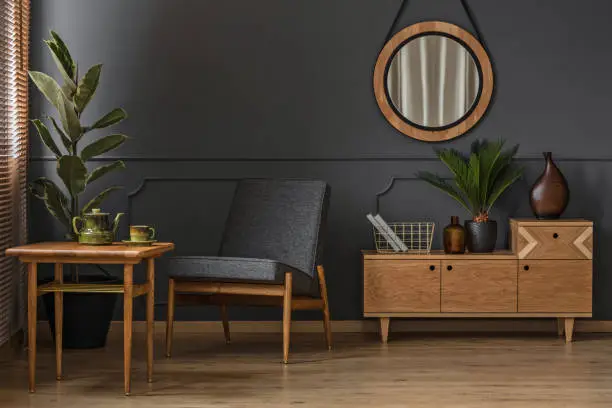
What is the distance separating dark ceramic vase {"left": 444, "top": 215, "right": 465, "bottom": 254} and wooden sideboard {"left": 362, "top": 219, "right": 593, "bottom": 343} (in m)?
0.06

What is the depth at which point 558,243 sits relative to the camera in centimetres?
474

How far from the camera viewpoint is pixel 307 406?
11.1ft

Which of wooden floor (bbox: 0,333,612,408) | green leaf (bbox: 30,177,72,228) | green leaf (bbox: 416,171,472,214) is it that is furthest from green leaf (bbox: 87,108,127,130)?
green leaf (bbox: 416,171,472,214)

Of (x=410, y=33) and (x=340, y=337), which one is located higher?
(x=410, y=33)

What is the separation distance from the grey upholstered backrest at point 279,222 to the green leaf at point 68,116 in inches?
34.1

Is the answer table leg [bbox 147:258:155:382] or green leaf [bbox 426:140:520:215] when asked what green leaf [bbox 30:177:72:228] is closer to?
table leg [bbox 147:258:155:382]

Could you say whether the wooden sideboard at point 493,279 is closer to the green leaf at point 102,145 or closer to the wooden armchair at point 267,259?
the wooden armchair at point 267,259

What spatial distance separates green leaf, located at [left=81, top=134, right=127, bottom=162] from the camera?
452 cm

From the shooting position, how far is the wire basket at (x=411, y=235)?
4961 millimetres

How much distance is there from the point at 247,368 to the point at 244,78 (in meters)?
1.71

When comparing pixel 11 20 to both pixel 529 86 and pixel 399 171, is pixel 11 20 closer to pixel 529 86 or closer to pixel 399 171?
pixel 399 171

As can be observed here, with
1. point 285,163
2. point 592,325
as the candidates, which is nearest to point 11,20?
point 285,163

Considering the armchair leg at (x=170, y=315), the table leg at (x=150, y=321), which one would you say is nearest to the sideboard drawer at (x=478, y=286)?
the armchair leg at (x=170, y=315)

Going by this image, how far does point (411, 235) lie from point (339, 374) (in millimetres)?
1270
